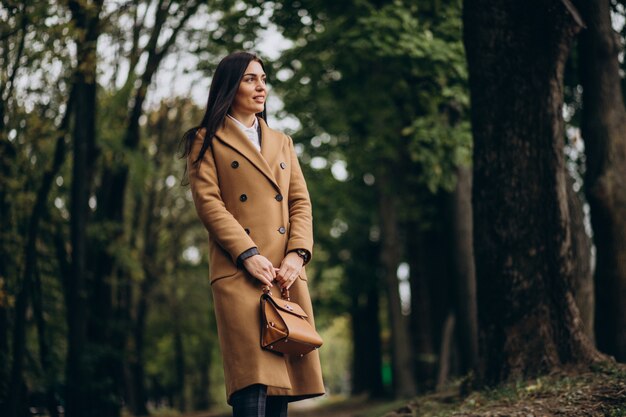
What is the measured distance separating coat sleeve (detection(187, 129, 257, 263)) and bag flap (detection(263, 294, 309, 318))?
295 mm

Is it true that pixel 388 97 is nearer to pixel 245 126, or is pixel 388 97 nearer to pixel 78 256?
pixel 78 256

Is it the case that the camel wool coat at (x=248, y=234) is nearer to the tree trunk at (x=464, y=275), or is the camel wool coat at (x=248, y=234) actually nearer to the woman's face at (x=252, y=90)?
the woman's face at (x=252, y=90)

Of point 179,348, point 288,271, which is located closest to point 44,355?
point 288,271

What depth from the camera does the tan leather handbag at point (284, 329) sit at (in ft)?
14.7

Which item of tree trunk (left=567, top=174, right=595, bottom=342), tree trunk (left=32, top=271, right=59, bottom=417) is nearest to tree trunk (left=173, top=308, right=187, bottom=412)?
tree trunk (left=32, top=271, right=59, bottom=417)

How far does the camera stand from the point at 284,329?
4.48 meters

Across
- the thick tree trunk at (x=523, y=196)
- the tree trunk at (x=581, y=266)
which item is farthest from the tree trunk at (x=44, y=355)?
the tree trunk at (x=581, y=266)

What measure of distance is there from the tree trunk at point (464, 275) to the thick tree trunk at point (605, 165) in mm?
3635

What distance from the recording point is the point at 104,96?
52.9 feet

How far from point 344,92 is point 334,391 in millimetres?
66477

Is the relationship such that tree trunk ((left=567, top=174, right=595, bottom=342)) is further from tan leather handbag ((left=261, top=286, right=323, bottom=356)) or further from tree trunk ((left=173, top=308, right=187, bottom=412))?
tree trunk ((left=173, top=308, right=187, bottom=412))

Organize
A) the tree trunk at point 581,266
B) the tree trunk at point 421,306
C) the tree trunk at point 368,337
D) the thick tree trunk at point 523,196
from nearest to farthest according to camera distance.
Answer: the thick tree trunk at point 523,196
the tree trunk at point 581,266
the tree trunk at point 421,306
the tree trunk at point 368,337

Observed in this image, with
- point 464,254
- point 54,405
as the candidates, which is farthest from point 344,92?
point 54,405

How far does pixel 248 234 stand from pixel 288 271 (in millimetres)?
318
